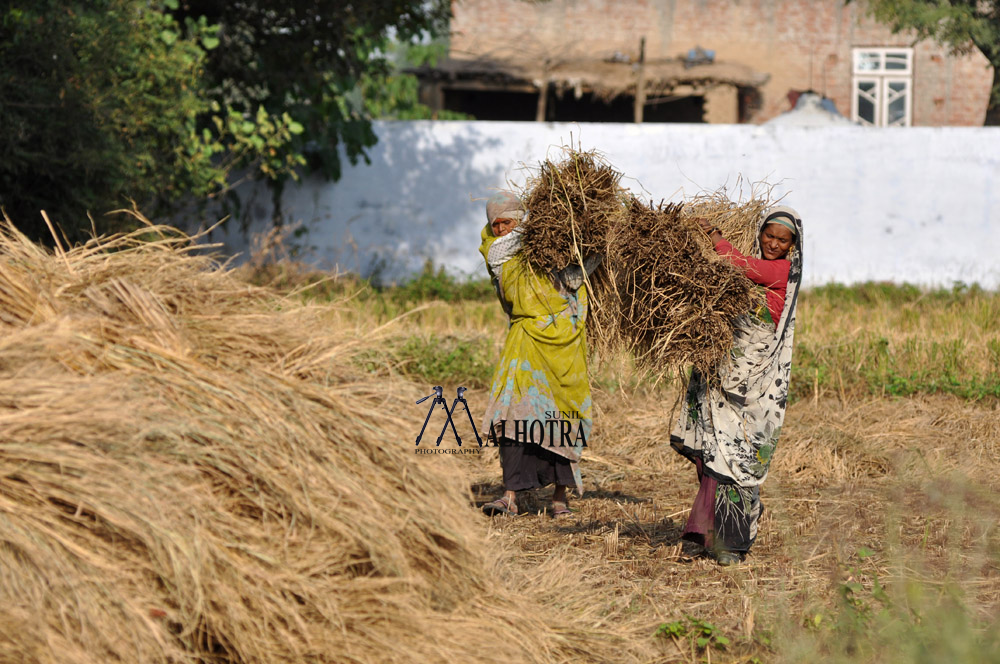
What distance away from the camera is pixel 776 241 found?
4.45m

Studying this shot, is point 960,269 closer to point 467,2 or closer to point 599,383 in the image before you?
point 599,383

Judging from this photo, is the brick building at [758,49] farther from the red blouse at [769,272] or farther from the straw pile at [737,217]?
the red blouse at [769,272]

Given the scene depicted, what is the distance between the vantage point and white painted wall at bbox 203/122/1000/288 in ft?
42.7

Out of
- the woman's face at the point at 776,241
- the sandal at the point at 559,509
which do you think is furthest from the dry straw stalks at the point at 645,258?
the sandal at the point at 559,509

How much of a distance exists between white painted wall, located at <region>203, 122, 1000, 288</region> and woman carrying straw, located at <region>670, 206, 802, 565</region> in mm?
8647

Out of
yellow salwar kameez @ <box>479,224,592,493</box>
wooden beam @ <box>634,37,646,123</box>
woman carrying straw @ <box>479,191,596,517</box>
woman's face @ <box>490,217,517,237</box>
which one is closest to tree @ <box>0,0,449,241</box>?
woman's face @ <box>490,217,517,237</box>

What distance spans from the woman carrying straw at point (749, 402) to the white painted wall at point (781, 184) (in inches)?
340

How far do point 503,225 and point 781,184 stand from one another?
8.53 m

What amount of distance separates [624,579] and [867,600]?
927 mm

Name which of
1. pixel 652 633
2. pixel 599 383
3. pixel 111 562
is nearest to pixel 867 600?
pixel 652 633

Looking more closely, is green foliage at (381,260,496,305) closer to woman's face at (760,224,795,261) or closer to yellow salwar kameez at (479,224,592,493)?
yellow salwar kameez at (479,224,592,493)

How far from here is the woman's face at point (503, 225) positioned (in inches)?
207

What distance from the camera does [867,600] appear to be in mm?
3953

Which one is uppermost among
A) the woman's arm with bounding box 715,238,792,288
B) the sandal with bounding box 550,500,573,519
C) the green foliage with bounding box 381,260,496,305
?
the woman's arm with bounding box 715,238,792,288
